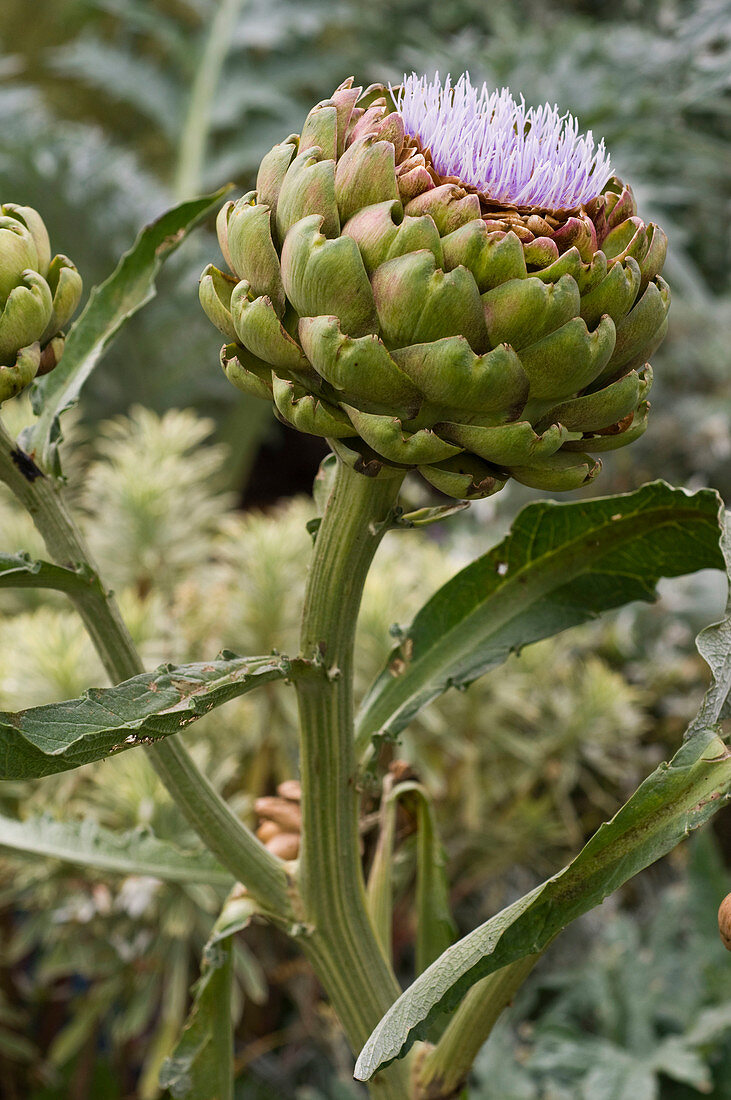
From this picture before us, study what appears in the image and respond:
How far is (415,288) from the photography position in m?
0.21

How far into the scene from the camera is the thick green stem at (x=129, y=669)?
0.86 feet

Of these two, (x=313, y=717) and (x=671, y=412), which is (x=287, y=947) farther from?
(x=671, y=412)

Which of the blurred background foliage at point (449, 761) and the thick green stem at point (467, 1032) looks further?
the blurred background foliage at point (449, 761)

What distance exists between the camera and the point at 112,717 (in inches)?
8.7

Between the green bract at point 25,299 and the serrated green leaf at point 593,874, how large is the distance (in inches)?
6.6

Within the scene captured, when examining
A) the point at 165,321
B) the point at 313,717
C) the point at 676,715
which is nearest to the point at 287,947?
the point at 676,715

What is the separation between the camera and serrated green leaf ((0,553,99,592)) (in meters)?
0.24

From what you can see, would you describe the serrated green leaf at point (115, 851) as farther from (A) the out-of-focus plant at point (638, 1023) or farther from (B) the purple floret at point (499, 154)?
(A) the out-of-focus plant at point (638, 1023)

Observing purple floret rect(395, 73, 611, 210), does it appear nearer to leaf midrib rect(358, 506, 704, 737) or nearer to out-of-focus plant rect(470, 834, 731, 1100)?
leaf midrib rect(358, 506, 704, 737)

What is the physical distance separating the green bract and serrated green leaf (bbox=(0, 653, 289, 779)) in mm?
75

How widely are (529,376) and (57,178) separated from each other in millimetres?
1269

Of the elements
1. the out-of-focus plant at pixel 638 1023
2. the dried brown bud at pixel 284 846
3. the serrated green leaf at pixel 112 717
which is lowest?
the out-of-focus plant at pixel 638 1023

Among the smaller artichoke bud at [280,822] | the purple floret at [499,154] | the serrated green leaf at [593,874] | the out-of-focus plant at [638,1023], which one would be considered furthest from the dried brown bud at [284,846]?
the out-of-focus plant at [638,1023]

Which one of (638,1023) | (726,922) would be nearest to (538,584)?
(726,922)
